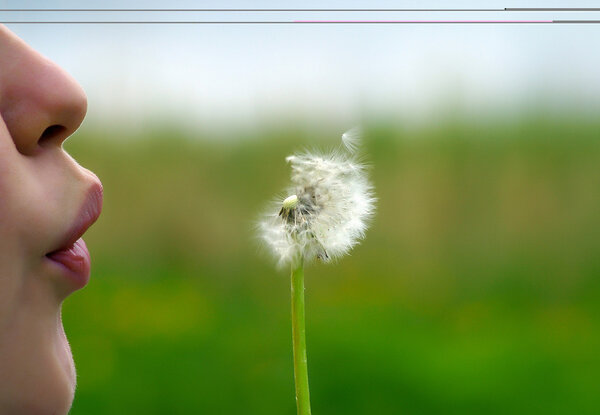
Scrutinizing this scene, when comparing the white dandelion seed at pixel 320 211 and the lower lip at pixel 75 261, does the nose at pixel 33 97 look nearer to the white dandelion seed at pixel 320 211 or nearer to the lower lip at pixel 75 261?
the lower lip at pixel 75 261

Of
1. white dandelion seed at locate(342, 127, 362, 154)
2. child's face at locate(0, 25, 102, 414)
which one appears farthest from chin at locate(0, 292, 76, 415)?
white dandelion seed at locate(342, 127, 362, 154)

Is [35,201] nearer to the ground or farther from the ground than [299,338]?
farther from the ground

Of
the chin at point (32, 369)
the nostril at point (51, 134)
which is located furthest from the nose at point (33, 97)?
the chin at point (32, 369)

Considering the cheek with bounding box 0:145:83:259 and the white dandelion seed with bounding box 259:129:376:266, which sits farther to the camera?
the white dandelion seed with bounding box 259:129:376:266

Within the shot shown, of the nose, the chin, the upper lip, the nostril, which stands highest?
the nose

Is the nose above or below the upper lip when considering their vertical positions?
above

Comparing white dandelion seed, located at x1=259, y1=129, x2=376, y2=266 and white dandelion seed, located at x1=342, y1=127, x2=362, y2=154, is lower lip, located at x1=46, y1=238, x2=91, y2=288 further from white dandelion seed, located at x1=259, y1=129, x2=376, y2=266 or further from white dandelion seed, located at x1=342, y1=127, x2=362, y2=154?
white dandelion seed, located at x1=342, y1=127, x2=362, y2=154

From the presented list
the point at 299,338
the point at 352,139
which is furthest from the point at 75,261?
the point at 352,139

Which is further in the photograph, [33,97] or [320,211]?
[320,211]

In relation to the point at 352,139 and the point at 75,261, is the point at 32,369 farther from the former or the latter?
the point at 352,139
